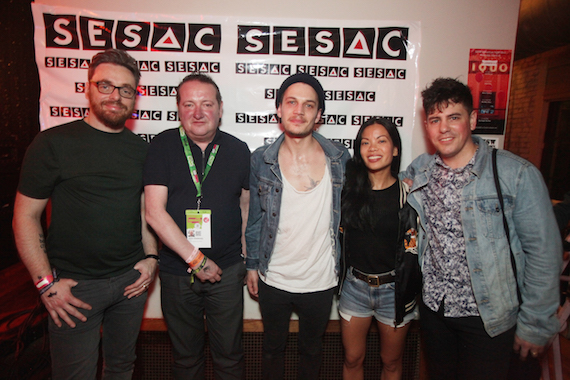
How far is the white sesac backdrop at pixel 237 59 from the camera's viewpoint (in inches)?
89.5

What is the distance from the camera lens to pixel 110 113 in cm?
168

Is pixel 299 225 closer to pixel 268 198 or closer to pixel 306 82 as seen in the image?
pixel 268 198

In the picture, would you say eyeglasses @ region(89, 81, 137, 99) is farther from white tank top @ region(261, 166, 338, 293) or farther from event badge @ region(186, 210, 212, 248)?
white tank top @ region(261, 166, 338, 293)

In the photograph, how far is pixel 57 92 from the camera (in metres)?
2.33

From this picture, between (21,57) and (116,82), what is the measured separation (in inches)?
131

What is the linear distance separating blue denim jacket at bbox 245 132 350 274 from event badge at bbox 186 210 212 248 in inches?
13.3

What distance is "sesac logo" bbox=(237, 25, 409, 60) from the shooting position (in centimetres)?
228

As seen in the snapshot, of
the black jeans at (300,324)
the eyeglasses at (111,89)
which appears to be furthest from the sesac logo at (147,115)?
the black jeans at (300,324)

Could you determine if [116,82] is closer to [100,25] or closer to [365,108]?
[100,25]

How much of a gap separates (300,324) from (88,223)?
58.5 inches

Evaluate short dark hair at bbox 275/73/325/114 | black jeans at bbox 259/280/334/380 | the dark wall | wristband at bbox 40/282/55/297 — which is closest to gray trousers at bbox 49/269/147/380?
wristband at bbox 40/282/55/297

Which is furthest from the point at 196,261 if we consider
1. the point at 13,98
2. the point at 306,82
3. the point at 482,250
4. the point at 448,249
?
the point at 13,98

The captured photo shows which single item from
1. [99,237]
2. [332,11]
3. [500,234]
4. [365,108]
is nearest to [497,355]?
[500,234]

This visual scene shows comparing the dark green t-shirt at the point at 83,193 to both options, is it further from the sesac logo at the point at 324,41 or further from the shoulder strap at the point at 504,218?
the shoulder strap at the point at 504,218
